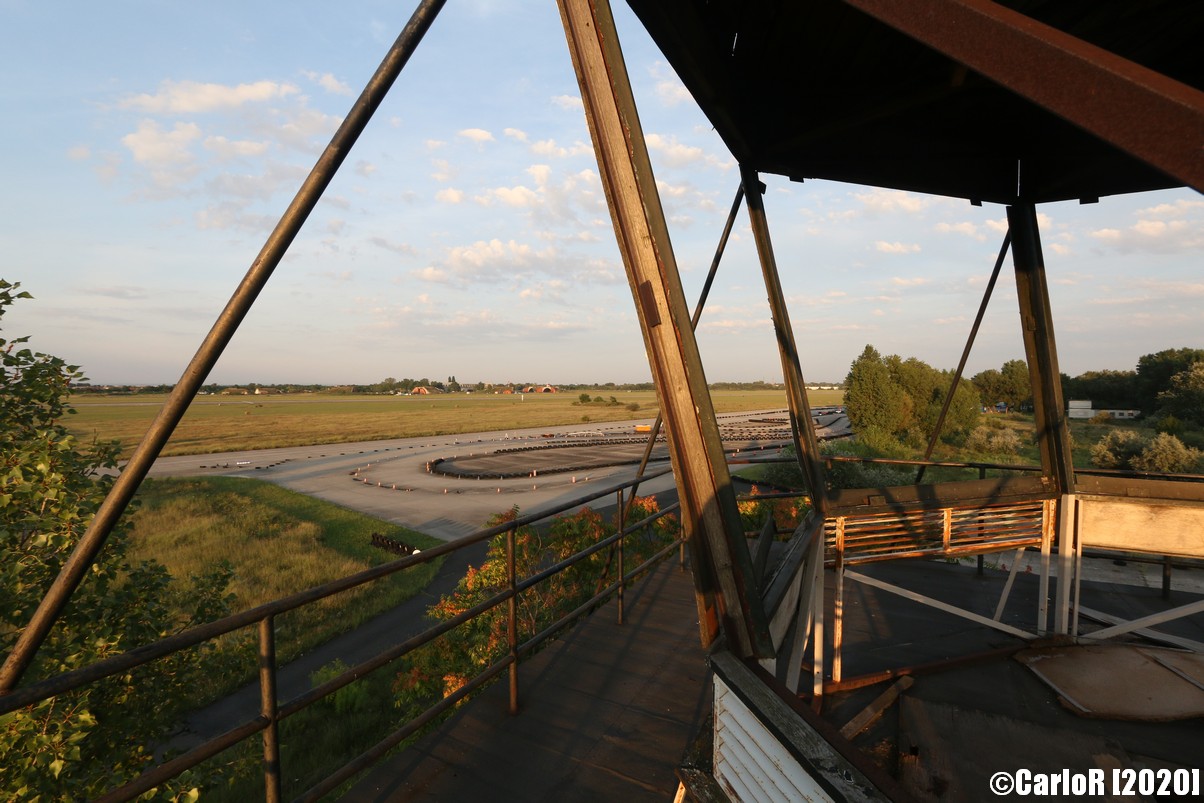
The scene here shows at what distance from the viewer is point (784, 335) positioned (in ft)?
14.3

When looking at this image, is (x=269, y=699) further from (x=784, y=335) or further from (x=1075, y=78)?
(x=784, y=335)

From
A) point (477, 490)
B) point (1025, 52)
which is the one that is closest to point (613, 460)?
point (477, 490)

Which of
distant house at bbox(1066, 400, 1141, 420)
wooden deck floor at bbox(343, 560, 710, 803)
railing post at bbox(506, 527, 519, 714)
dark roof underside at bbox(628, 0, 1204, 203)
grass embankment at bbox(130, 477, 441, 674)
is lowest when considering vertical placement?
grass embankment at bbox(130, 477, 441, 674)

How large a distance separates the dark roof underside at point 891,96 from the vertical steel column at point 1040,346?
1.83 ft

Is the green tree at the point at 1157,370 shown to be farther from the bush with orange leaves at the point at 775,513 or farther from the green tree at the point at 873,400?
the bush with orange leaves at the point at 775,513

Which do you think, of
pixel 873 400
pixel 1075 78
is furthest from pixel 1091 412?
pixel 1075 78

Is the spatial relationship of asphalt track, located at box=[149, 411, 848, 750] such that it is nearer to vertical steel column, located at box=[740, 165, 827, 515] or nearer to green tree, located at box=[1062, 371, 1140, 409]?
vertical steel column, located at box=[740, 165, 827, 515]

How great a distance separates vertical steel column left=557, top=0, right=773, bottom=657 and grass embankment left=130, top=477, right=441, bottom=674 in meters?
12.4

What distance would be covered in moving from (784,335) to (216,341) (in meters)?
3.80

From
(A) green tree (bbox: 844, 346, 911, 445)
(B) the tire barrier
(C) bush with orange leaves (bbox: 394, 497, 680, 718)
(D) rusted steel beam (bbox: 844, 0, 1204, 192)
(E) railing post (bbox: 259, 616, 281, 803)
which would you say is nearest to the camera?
(D) rusted steel beam (bbox: 844, 0, 1204, 192)

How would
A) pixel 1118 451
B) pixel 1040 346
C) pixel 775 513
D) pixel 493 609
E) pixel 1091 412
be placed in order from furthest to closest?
pixel 1091 412 → pixel 1118 451 → pixel 775 513 → pixel 493 609 → pixel 1040 346

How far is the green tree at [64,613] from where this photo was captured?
345 centimetres

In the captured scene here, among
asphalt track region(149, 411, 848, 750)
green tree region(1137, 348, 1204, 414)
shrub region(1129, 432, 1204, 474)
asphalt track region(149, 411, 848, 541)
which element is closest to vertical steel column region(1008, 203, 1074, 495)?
asphalt track region(149, 411, 848, 750)

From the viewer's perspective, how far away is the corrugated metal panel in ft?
4.77
